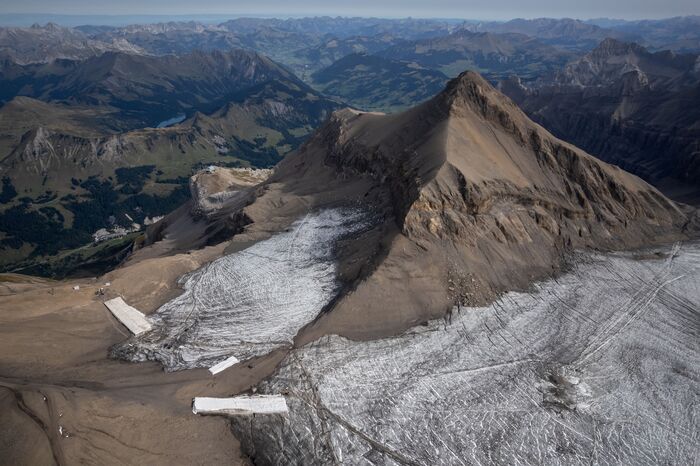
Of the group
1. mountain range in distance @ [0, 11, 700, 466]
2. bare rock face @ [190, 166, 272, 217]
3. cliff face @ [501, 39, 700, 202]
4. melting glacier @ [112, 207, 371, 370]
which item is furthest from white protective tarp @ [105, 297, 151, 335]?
cliff face @ [501, 39, 700, 202]

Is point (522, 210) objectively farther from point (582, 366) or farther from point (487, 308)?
point (582, 366)

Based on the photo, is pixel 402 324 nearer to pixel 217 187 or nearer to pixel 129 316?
pixel 129 316

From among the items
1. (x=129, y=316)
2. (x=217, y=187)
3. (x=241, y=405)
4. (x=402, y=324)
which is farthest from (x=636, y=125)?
(x=241, y=405)

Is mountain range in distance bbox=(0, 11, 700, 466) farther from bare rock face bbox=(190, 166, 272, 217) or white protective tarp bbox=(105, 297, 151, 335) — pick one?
bare rock face bbox=(190, 166, 272, 217)

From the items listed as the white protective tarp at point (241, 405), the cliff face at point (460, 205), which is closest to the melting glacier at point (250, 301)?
the cliff face at point (460, 205)

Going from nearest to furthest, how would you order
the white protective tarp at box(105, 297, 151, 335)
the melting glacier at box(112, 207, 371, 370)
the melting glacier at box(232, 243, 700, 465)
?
the melting glacier at box(232, 243, 700, 465)
the melting glacier at box(112, 207, 371, 370)
the white protective tarp at box(105, 297, 151, 335)

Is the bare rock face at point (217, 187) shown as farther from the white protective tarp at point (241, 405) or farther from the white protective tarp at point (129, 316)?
the white protective tarp at point (241, 405)
